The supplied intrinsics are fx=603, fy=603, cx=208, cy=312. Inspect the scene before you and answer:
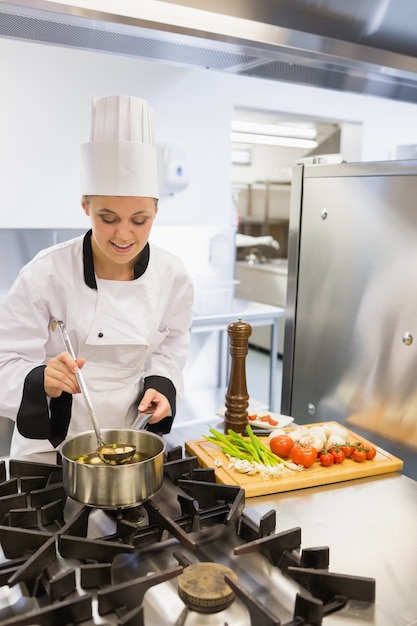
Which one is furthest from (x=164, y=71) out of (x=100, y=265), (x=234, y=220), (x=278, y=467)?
(x=278, y=467)

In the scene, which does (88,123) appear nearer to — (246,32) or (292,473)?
(246,32)

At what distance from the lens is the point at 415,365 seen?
1.49 m

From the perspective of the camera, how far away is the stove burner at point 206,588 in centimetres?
80

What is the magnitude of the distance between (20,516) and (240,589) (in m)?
0.41

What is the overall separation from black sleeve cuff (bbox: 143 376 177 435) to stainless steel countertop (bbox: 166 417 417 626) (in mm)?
296

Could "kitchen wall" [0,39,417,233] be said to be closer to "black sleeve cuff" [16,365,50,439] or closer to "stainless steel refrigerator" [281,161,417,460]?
"stainless steel refrigerator" [281,161,417,460]

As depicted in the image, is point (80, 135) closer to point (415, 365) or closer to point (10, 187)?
point (10, 187)

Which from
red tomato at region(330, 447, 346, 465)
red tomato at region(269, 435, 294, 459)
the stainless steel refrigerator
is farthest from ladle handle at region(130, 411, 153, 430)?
the stainless steel refrigerator

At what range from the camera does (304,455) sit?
4.13ft

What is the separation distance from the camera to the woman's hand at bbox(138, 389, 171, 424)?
1297mm

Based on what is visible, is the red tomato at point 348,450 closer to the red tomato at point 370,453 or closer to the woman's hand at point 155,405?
the red tomato at point 370,453

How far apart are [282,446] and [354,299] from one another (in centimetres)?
55

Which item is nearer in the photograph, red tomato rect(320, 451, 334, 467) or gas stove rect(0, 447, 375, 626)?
gas stove rect(0, 447, 375, 626)

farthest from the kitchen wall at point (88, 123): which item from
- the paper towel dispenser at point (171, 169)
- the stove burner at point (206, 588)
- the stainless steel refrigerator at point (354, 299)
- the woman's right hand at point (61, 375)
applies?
the stove burner at point (206, 588)
